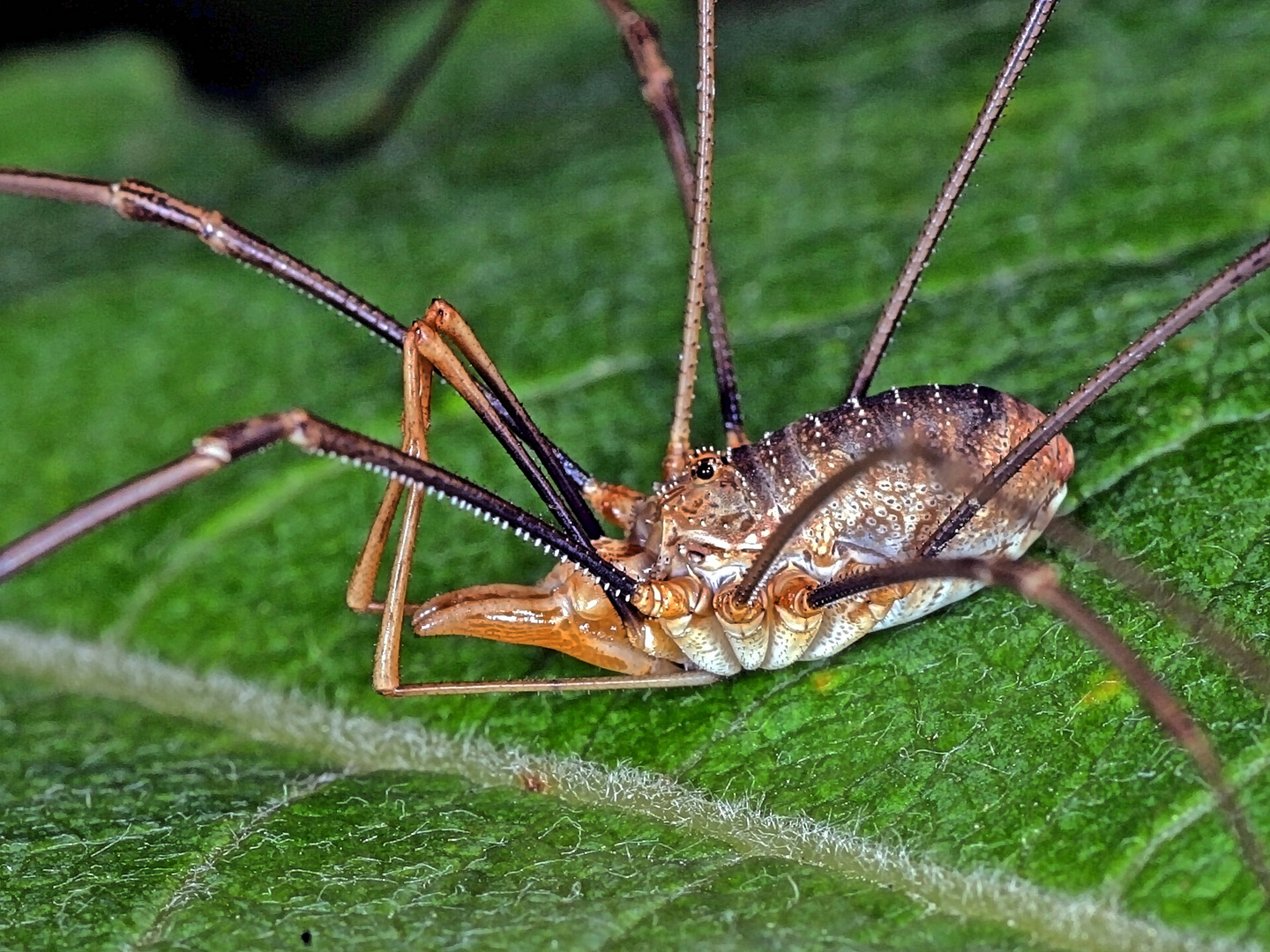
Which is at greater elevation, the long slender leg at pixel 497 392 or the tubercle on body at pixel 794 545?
the long slender leg at pixel 497 392

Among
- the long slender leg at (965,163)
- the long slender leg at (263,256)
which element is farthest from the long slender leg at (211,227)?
the long slender leg at (965,163)

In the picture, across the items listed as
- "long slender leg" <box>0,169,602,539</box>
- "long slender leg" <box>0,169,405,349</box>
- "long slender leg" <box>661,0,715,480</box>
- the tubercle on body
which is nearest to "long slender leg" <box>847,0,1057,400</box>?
the tubercle on body

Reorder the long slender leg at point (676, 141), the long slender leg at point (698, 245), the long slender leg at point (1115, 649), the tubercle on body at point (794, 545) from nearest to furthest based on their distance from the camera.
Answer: the long slender leg at point (1115, 649) → the tubercle on body at point (794, 545) → the long slender leg at point (698, 245) → the long slender leg at point (676, 141)

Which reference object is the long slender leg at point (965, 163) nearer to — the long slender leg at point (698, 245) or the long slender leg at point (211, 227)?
the long slender leg at point (698, 245)

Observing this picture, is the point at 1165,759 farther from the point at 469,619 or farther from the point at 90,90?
the point at 90,90

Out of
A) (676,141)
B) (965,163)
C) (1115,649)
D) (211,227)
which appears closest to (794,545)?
(1115,649)

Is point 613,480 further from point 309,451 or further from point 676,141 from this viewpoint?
point 309,451
